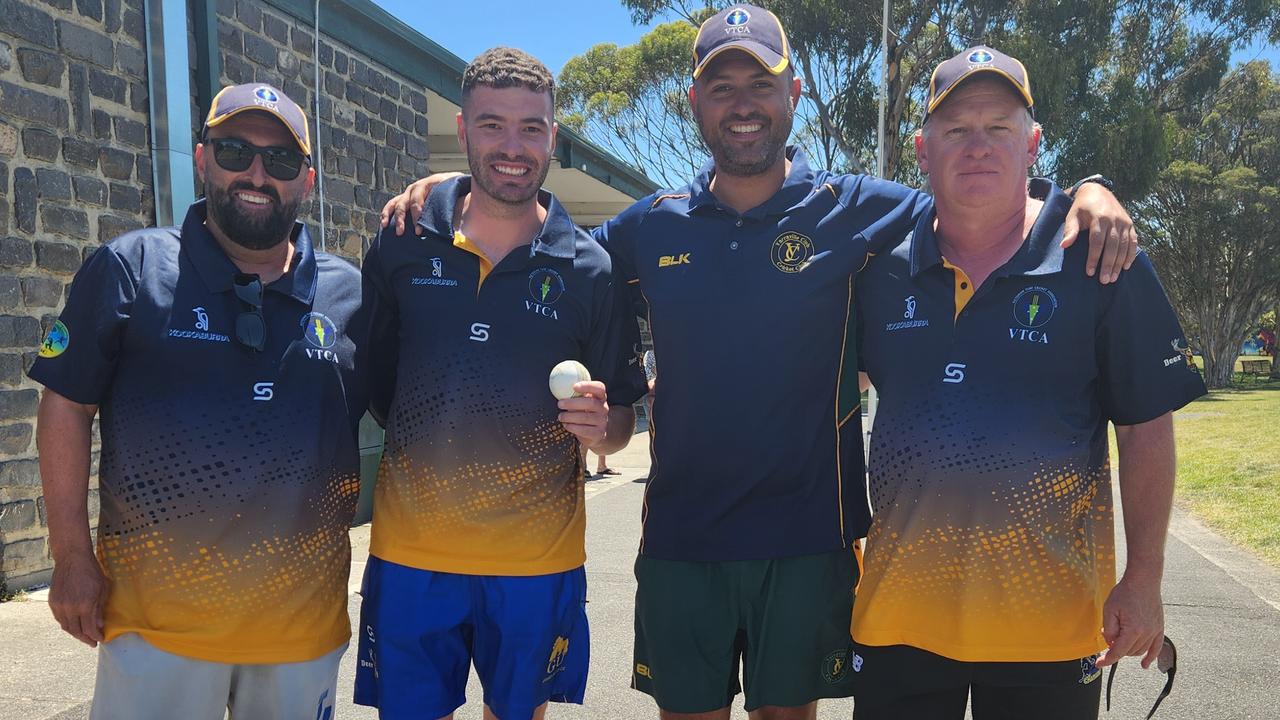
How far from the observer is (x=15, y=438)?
6.22 metres

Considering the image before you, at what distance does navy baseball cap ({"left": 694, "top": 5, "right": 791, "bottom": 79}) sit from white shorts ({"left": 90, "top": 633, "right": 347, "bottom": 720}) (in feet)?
8.00

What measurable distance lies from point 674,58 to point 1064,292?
32388 millimetres

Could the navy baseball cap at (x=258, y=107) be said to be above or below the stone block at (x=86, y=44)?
below

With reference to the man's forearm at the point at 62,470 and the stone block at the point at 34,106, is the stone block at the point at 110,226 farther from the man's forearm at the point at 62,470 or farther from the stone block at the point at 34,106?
the man's forearm at the point at 62,470

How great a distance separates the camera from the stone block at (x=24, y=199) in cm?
612

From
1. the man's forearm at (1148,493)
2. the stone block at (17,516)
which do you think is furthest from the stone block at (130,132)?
the man's forearm at (1148,493)

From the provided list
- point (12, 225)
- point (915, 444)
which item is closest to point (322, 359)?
point (915, 444)

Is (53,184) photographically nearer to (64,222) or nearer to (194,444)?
(64,222)

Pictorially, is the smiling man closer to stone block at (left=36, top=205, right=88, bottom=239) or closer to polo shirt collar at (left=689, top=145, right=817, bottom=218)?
polo shirt collar at (left=689, top=145, right=817, bottom=218)

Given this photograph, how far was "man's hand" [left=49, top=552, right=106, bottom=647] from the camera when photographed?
274 cm

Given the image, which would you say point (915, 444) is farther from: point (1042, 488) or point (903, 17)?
point (903, 17)

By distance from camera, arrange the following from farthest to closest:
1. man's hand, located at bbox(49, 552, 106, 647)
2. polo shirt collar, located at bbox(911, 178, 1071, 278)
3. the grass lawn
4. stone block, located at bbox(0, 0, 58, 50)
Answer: the grass lawn, stone block, located at bbox(0, 0, 58, 50), polo shirt collar, located at bbox(911, 178, 1071, 278), man's hand, located at bbox(49, 552, 106, 647)

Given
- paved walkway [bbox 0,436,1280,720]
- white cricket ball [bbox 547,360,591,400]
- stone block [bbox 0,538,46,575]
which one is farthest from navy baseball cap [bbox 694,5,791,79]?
stone block [bbox 0,538,46,575]

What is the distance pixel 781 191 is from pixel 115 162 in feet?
18.0
